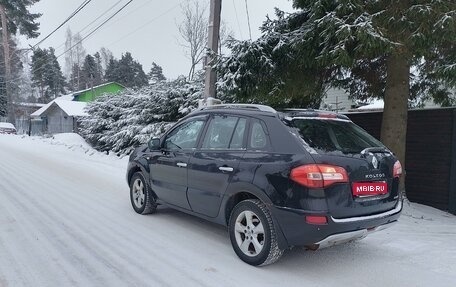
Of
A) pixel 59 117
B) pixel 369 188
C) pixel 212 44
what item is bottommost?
pixel 369 188

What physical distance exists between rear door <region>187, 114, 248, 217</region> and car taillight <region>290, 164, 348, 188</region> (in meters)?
0.83

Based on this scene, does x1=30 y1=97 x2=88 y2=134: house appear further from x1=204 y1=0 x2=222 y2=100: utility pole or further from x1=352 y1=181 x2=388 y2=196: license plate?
x1=352 y1=181 x2=388 y2=196: license plate

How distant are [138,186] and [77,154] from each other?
11.3 m

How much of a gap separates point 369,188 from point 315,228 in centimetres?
77

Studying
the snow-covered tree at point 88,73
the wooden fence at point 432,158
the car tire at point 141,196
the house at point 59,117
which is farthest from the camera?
the snow-covered tree at point 88,73

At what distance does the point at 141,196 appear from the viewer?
6543mm

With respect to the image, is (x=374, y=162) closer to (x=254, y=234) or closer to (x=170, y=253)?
(x=254, y=234)

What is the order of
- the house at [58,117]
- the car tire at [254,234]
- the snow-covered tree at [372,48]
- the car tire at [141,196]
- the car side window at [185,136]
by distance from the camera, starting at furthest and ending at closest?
the house at [58,117]
the car tire at [141,196]
the snow-covered tree at [372,48]
the car side window at [185,136]
the car tire at [254,234]

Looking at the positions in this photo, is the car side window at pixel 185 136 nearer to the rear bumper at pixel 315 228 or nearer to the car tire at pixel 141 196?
the car tire at pixel 141 196

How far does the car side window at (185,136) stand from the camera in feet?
17.9

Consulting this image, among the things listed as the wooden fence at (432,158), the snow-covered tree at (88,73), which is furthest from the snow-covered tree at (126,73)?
the wooden fence at (432,158)

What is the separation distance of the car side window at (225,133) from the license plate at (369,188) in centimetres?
133

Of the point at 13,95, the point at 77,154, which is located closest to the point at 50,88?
the point at 13,95

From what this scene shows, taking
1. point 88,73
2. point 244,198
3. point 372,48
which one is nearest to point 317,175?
point 244,198
